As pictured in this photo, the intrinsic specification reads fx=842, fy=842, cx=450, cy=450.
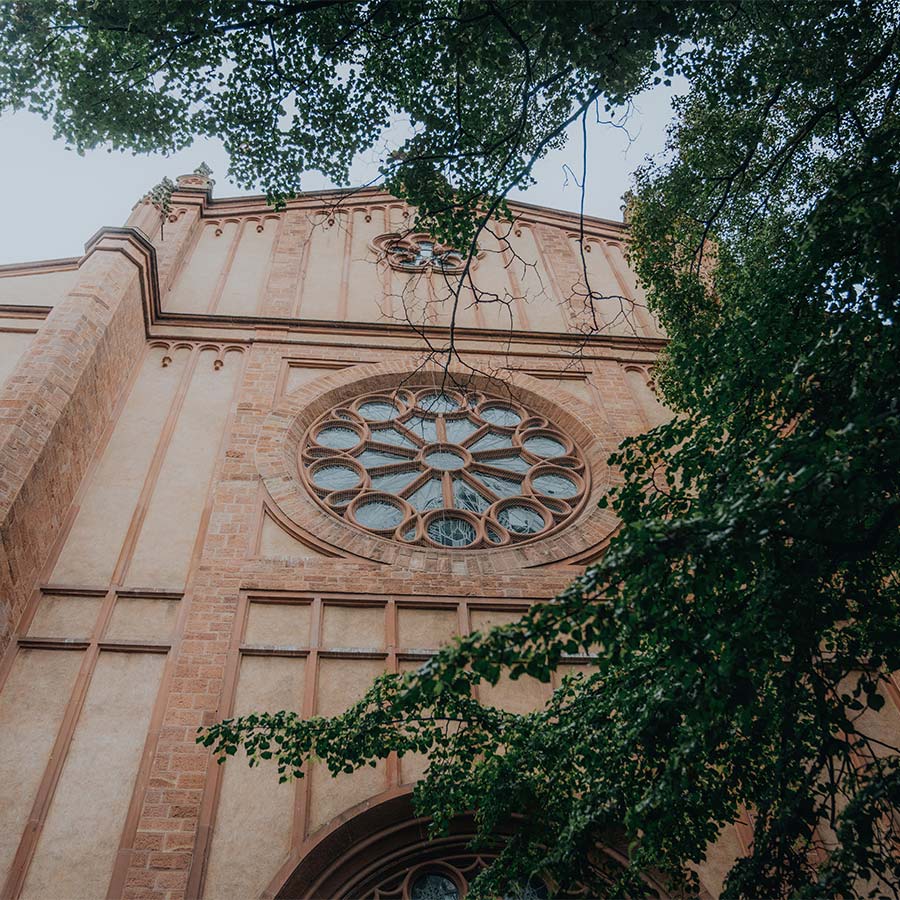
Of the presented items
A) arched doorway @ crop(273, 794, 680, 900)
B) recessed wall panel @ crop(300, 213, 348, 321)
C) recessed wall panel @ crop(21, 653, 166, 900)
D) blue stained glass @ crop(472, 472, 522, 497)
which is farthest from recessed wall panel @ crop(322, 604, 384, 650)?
recessed wall panel @ crop(300, 213, 348, 321)

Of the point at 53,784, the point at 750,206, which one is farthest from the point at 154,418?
the point at 750,206

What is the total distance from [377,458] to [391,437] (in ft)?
1.56

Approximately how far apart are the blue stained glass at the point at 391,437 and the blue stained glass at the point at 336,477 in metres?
0.64

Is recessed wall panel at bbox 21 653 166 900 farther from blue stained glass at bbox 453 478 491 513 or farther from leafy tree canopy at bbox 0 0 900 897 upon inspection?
blue stained glass at bbox 453 478 491 513

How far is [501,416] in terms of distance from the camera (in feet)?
36.1

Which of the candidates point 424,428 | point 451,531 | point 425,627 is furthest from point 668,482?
point 424,428

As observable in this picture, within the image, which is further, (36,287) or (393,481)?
(36,287)

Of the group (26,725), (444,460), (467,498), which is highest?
(444,460)

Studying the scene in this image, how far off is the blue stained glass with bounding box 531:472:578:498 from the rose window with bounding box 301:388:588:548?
1cm

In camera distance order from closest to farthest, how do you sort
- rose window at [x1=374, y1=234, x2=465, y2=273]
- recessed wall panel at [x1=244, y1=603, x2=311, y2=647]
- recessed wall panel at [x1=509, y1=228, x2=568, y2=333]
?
recessed wall panel at [x1=244, y1=603, x2=311, y2=647]
recessed wall panel at [x1=509, y1=228, x2=568, y2=333]
rose window at [x1=374, y1=234, x2=465, y2=273]

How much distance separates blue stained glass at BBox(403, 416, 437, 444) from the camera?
10.3 metres

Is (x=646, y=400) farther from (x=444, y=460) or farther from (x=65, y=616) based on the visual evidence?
(x=65, y=616)

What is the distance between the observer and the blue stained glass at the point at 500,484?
9.62 m

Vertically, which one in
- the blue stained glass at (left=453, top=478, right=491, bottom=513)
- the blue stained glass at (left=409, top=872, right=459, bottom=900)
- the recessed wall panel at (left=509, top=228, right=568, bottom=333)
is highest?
the recessed wall panel at (left=509, top=228, right=568, bottom=333)
